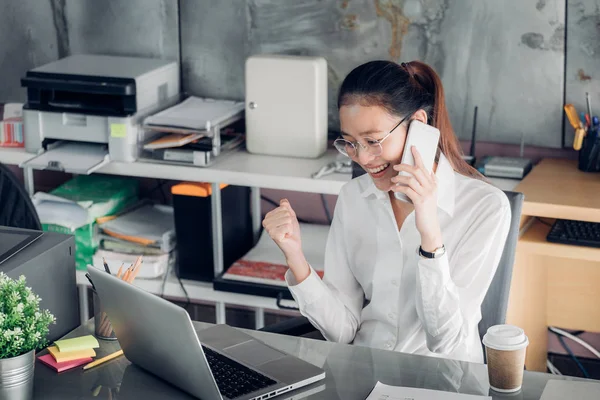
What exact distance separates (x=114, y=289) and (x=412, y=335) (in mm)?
670

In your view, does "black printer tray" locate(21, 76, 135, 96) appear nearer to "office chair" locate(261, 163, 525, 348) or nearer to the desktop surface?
the desktop surface

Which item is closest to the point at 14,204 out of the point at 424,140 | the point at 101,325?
the point at 101,325

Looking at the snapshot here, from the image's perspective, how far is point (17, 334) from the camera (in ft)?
4.59

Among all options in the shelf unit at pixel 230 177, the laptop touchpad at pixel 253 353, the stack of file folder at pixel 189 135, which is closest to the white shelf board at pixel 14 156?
the shelf unit at pixel 230 177

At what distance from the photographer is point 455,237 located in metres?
1.87

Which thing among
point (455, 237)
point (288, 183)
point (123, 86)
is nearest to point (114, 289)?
point (455, 237)

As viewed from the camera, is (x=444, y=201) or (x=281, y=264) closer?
(x=444, y=201)

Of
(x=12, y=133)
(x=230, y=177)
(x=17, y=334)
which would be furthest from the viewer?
(x=12, y=133)

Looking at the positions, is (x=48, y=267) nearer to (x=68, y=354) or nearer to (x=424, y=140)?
(x=68, y=354)

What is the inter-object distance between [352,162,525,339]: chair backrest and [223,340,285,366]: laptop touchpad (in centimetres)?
56

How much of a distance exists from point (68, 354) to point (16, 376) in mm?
177

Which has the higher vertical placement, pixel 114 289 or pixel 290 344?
pixel 114 289

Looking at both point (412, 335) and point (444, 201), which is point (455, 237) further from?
point (412, 335)

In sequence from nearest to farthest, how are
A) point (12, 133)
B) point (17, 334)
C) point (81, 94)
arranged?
point (17, 334) → point (81, 94) → point (12, 133)
